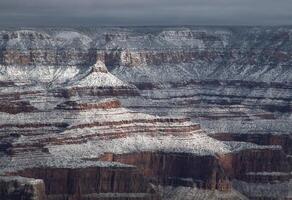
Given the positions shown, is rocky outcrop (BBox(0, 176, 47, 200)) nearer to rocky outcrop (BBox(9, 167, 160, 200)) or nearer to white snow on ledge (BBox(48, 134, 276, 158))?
rocky outcrop (BBox(9, 167, 160, 200))

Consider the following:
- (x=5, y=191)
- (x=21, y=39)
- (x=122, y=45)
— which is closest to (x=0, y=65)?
(x=21, y=39)

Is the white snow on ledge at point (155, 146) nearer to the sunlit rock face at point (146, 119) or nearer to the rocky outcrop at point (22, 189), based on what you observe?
the sunlit rock face at point (146, 119)

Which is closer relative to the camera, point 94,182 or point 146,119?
point 94,182

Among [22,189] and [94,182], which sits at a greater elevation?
[22,189]

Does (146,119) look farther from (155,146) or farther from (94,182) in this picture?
(94,182)

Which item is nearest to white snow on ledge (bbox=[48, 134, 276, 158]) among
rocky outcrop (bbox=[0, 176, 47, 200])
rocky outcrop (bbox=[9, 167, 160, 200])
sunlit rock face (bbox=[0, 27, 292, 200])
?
sunlit rock face (bbox=[0, 27, 292, 200])

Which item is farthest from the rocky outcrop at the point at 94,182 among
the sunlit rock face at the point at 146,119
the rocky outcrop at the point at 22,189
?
the rocky outcrop at the point at 22,189

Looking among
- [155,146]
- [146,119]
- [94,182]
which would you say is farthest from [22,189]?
[146,119]

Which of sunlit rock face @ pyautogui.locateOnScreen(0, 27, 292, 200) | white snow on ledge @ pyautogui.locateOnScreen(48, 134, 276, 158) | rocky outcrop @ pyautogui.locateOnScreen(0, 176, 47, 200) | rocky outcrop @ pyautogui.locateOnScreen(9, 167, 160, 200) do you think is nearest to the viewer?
rocky outcrop @ pyautogui.locateOnScreen(0, 176, 47, 200)
